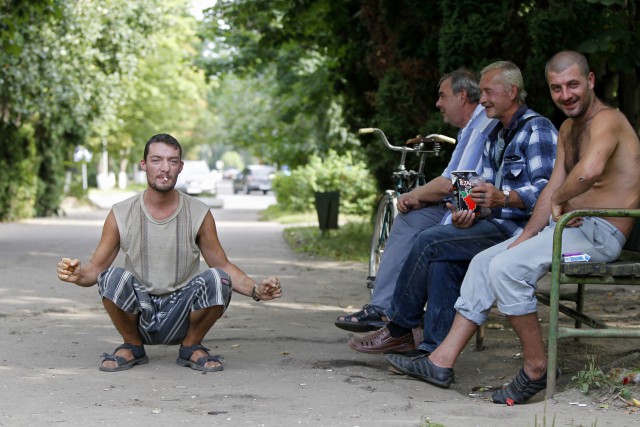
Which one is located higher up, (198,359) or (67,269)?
(67,269)

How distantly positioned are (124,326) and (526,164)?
2471 millimetres

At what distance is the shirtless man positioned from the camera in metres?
5.07

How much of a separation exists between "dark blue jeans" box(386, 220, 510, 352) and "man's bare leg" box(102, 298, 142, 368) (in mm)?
1646

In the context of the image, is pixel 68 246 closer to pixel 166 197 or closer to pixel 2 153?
pixel 2 153

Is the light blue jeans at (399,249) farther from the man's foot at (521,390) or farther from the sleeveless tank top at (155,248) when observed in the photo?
the man's foot at (521,390)

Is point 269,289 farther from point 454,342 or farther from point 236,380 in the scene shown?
point 454,342

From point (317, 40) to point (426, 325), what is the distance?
43.5ft

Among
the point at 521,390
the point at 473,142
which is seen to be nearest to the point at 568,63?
the point at 473,142

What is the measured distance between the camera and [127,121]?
2042 inches

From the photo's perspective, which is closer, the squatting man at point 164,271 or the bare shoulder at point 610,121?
the bare shoulder at point 610,121

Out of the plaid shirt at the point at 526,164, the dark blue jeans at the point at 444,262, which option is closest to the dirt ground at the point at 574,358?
the dark blue jeans at the point at 444,262

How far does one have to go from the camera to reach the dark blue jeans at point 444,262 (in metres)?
5.80

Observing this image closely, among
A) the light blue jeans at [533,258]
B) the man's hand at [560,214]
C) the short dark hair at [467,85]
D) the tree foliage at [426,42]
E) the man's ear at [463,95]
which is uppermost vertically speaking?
the tree foliage at [426,42]

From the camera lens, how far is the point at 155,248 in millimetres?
6055
